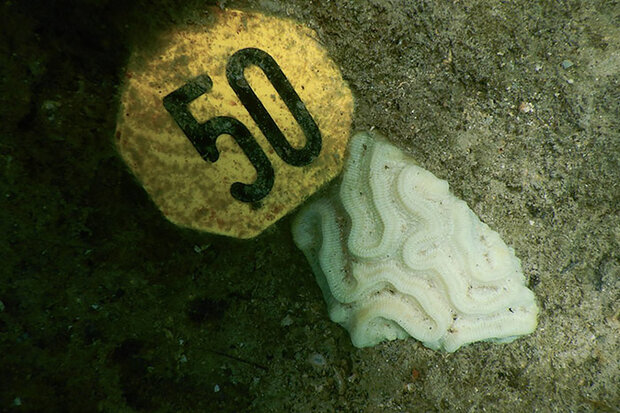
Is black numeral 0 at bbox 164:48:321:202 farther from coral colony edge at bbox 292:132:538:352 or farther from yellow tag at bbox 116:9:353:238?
coral colony edge at bbox 292:132:538:352

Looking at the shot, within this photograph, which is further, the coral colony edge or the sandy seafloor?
the coral colony edge

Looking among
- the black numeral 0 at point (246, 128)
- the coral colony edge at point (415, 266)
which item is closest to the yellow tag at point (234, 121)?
the black numeral 0 at point (246, 128)

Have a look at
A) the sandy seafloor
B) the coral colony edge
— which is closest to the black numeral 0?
the sandy seafloor

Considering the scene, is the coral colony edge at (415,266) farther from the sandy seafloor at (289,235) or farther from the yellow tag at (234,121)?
the yellow tag at (234,121)

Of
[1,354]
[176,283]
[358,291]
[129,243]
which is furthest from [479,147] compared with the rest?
[1,354]

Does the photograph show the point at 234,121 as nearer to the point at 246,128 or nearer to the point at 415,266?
the point at 246,128

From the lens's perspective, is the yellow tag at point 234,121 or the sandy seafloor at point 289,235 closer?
the sandy seafloor at point 289,235
